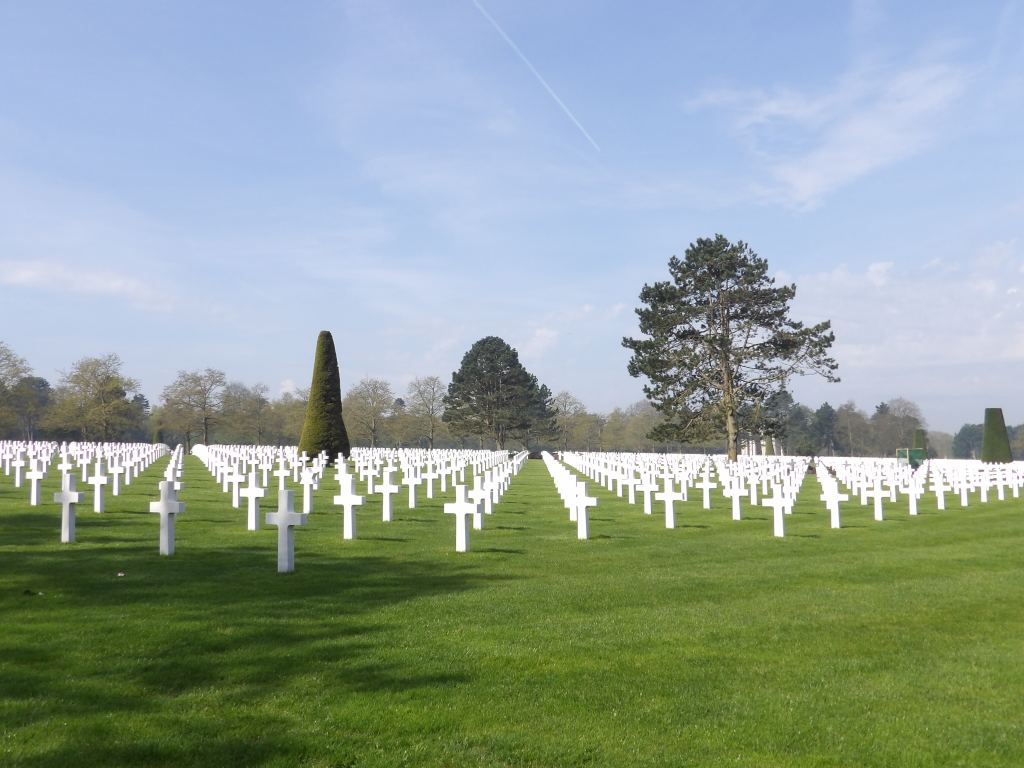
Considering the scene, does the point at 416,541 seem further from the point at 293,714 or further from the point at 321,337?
the point at 321,337

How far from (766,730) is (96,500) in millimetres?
13248

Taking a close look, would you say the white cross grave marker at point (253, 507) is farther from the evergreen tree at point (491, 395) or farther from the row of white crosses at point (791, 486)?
the evergreen tree at point (491, 395)

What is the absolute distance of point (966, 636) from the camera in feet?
23.1

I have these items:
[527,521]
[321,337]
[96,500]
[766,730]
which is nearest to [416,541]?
[527,521]

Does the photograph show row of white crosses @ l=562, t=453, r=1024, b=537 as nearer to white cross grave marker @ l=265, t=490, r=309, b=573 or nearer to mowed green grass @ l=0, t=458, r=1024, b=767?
mowed green grass @ l=0, t=458, r=1024, b=767

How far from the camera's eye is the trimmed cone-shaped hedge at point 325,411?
37.2 m

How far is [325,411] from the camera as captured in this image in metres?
37.8

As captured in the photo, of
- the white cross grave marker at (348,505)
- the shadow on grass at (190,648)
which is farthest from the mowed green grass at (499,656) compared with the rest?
the white cross grave marker at (348,505)

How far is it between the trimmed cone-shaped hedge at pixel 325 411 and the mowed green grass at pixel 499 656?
2532cm

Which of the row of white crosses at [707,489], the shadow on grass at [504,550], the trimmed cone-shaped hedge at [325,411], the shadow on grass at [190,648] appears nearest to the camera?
the shadow on grass at [190,648]

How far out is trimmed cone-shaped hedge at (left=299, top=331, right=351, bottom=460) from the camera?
3722 cm

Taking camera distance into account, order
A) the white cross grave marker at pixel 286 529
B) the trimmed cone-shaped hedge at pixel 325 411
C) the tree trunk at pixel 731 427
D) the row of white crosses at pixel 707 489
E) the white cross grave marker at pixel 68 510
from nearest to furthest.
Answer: the white cross grave marker at pixel 286 529, the white cross grave marker at pixel 68 510, the row of white crosses at pixel 707 489, the trimmed cone-shaped hedge at pixel 325 411, the tree trunk at pixel 731 427

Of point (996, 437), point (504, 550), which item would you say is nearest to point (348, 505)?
point (504, 550)

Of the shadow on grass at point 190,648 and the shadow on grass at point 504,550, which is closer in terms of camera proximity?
the shadow on grass at point 190,648
